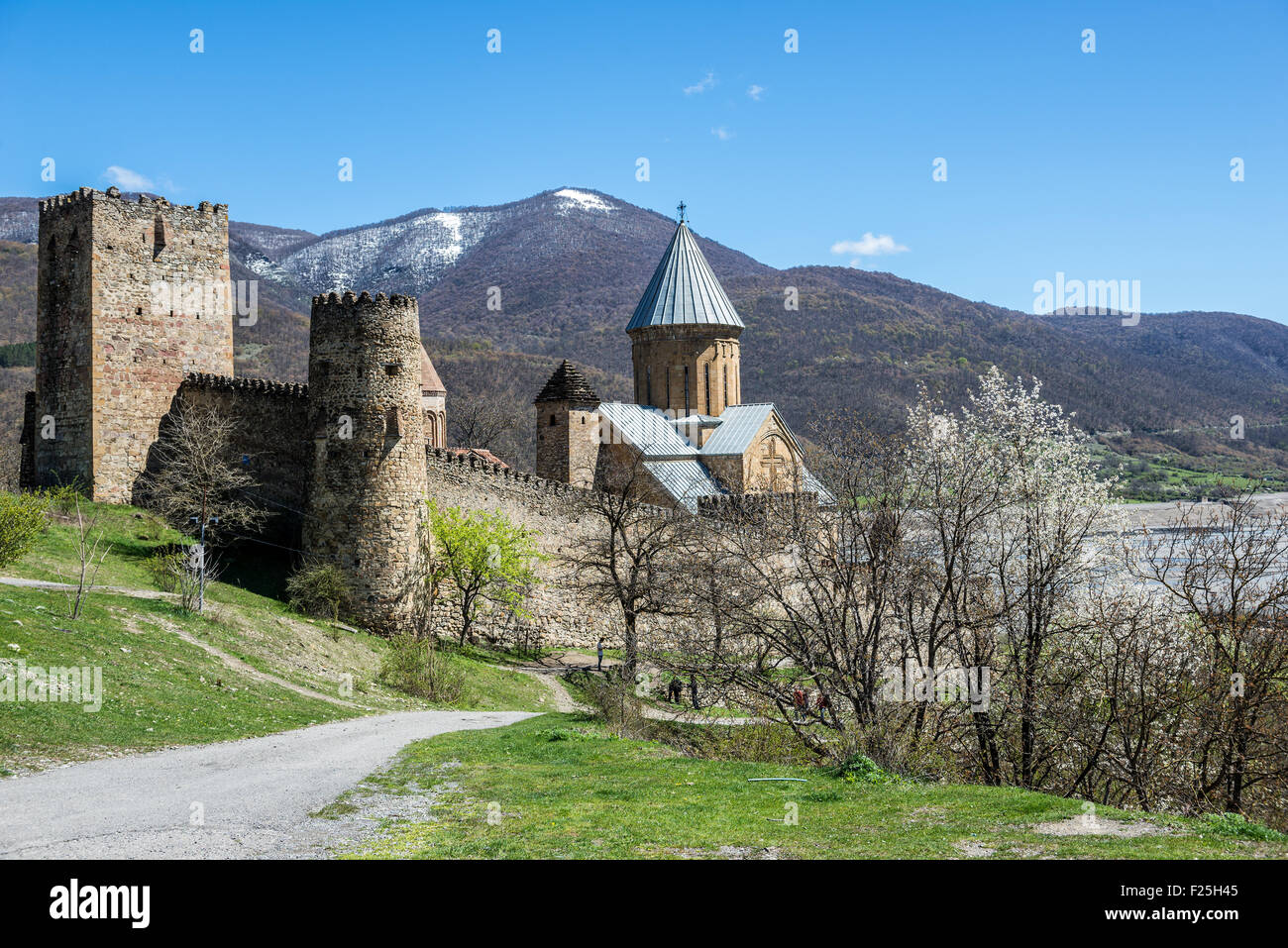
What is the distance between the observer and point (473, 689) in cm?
2141

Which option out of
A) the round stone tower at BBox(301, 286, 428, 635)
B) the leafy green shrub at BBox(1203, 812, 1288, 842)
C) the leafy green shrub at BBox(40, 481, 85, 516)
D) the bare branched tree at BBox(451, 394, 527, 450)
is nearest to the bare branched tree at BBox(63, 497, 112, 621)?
the leafy green shrub at BBox(40, 481, 85, 516)

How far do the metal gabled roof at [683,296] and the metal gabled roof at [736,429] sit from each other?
3359mm

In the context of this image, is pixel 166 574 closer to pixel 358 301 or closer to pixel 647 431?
pixel 358 301

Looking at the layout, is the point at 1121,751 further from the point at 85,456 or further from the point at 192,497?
the point at 85,456

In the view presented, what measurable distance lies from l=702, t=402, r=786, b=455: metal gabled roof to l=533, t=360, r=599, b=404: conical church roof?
17.5 feet

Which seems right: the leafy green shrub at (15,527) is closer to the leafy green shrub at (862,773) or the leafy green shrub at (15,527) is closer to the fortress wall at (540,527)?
the fortress wall at (540,527)

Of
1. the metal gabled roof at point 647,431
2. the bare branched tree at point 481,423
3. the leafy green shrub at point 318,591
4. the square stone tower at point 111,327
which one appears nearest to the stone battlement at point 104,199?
the square stone tower at point 111,327

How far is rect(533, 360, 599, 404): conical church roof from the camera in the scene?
33531mm

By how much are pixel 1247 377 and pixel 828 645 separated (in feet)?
391

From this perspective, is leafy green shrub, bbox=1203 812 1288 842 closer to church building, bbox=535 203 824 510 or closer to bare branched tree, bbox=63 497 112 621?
bare branched tree, bbox=63 497 112 621

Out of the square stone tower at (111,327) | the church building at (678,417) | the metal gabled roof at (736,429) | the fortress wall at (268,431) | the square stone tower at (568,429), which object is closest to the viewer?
the square stone tower at (111,327)

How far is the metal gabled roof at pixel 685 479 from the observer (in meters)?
33.5

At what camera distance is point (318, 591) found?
21.0 m
